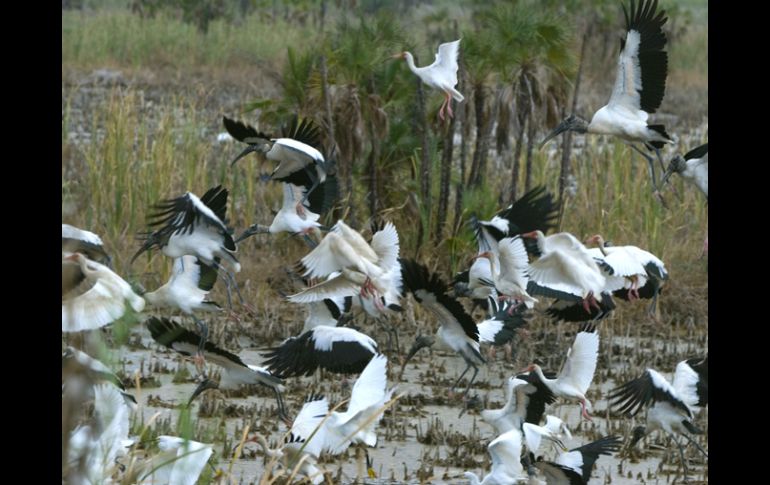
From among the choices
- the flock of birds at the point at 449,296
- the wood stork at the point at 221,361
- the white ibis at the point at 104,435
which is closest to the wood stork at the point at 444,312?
the flock of birds at the point at 449,296

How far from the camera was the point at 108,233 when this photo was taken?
9367 millimetres

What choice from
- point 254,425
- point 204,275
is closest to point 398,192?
point 204,275

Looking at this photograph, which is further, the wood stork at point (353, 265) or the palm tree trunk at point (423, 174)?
the palm tree trunk at point (423, 174)

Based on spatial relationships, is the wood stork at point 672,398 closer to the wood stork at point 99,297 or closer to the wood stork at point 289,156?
the wood stork at point 289,156

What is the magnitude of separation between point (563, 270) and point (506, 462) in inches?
64.6

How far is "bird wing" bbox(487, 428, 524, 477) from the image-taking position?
4.91m

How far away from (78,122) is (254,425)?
9029mm

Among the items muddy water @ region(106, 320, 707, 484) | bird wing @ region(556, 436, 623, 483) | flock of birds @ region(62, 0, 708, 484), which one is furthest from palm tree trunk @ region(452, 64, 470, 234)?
bird wing @ region(556, 436, 623, 483)

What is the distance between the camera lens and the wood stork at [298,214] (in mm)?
7055

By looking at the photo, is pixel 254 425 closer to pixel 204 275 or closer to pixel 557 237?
pixel 204 275

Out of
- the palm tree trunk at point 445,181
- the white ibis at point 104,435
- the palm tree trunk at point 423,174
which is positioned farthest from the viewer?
the palm tree trunk at point 445,181

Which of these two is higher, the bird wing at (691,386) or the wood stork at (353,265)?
the wood stork at (353,265)

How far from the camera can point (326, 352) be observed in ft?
19.2

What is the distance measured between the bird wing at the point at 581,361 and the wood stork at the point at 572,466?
2.11 feet
